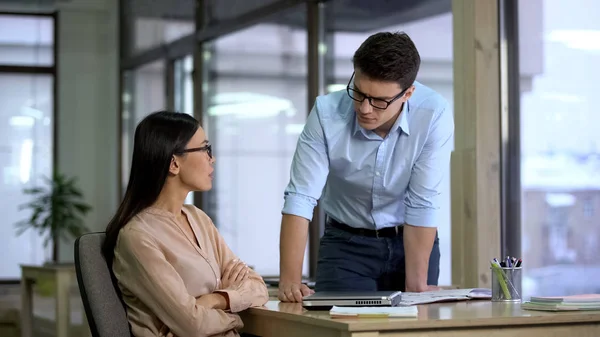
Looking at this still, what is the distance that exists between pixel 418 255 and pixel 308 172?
392 millimetres

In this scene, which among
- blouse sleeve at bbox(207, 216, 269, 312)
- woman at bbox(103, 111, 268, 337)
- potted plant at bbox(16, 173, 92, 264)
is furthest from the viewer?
potted plant at bbox(16, 173, 92, 264)

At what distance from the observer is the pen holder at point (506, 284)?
2402mm

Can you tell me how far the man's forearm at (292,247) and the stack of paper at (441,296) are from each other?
0.29 m

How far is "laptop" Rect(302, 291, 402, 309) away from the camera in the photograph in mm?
2066

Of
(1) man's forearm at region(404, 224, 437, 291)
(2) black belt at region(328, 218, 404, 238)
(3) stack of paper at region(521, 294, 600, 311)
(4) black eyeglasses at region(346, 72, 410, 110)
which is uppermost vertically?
(4) black eyeglasses at region(346, 72, 410, 110)

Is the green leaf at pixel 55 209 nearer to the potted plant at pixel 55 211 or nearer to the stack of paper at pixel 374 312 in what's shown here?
the potted plant at pixel 55 211

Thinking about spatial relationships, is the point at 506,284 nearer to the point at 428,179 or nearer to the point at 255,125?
the point at 428,179

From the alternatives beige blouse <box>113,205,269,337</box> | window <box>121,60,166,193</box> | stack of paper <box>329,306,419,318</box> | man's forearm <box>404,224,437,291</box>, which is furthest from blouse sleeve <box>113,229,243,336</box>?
window <box>121,60,166,193</box>

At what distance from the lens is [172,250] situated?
7.47 feet

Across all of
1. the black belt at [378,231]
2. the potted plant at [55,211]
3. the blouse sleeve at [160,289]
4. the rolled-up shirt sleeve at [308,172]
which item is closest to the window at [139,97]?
the potted plant at [55,211]

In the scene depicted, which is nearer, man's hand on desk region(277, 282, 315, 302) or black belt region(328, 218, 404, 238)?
man's hand on desk region(277, 282, 315, 302)

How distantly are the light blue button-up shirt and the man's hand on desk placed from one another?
22 cm

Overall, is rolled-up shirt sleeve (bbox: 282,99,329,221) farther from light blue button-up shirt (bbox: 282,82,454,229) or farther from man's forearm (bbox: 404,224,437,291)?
man's forearm (bbox: 404,224,437,291)

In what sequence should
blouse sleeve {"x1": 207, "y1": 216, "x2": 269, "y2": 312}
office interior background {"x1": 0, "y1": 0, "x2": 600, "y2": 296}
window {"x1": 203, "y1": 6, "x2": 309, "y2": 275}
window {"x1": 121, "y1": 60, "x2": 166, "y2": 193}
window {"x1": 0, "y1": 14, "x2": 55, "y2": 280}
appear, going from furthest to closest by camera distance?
window {"x1": 0, "y1": 14, "x2": 55, "y2": 280}
window {"x1": 121, "y1": 60, "x2": 166, "y2": 193}
window {"x1": 203, "y1": 6, "x2": 309, "y2": 275}
office interior background {"x1": 0, "y1": 0, "x2": 600, "y2": 296}
blouse sleeve {"x1": 207, "y1": 216, "x2": 269, "y2": 312}
